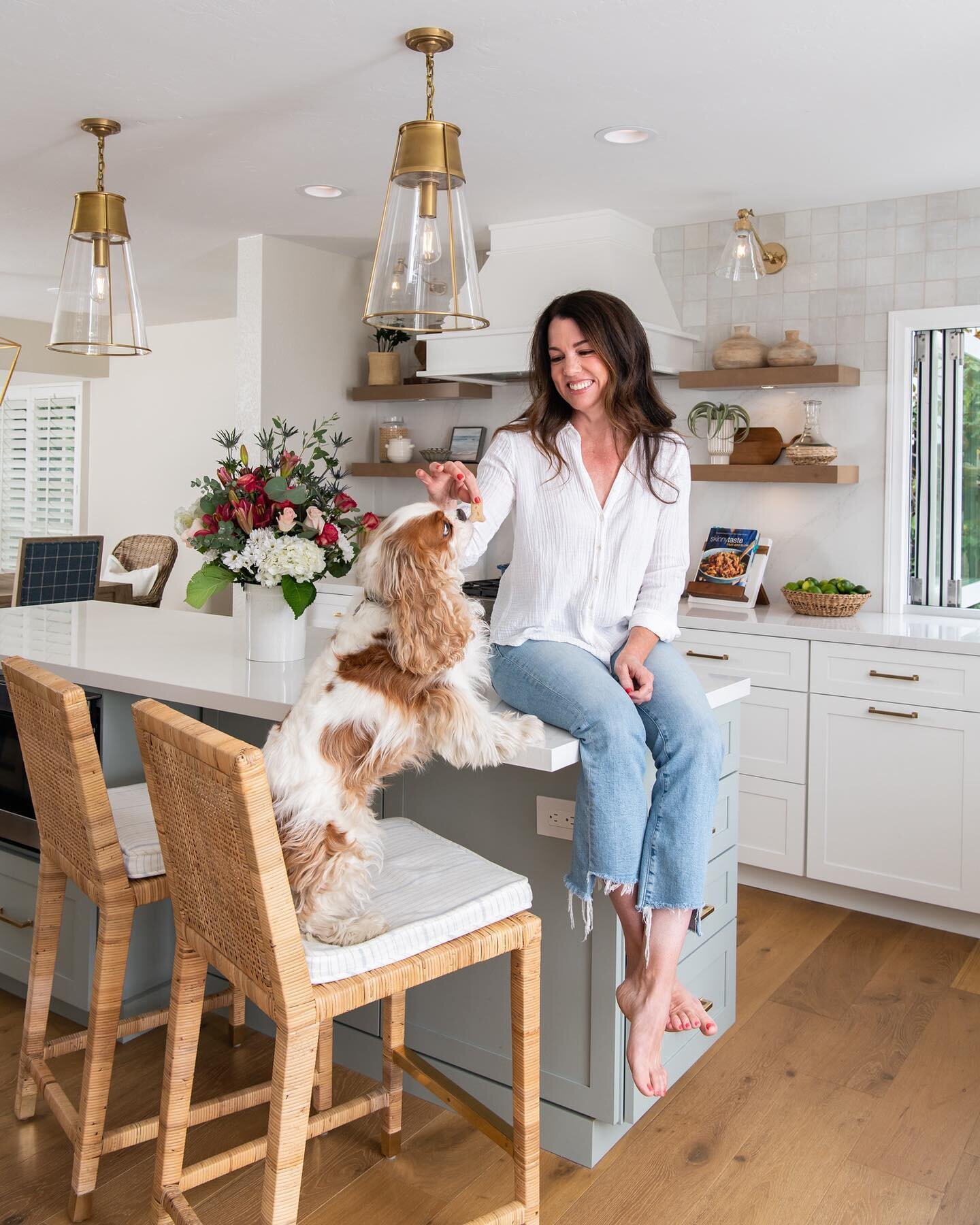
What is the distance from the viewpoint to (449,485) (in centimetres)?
193

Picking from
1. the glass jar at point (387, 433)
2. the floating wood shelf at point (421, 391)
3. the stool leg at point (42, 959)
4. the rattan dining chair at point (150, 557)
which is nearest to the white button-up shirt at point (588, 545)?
the stool leg at point (42, 959)

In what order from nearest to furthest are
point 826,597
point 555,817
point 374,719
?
point 374,719
point 555,817
point 826,597

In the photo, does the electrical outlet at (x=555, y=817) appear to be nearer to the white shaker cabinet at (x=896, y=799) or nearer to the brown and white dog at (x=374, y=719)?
the brown and white dog at (x=374, y=719)

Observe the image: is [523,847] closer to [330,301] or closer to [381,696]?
[381,696]

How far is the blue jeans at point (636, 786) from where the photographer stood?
179 cm

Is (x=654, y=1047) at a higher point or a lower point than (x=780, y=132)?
lower

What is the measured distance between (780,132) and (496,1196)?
292cm

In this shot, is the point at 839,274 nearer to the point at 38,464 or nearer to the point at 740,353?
the point at 740,353

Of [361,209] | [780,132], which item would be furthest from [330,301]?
[780,132]

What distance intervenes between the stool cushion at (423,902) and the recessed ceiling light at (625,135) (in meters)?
2.29

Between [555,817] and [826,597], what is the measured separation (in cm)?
197

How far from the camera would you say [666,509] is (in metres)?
2.09

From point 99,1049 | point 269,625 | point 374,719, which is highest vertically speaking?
point 269,625

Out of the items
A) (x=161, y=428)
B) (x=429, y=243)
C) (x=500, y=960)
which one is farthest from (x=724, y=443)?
(x=161, y=428)
